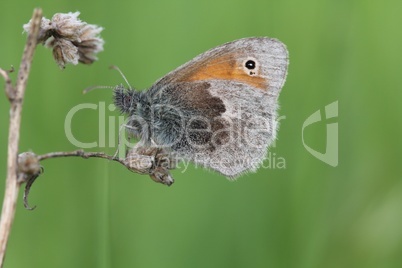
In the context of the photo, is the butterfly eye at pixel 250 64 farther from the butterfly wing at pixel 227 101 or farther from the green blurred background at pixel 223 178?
the green blurred background at pixel 223 178

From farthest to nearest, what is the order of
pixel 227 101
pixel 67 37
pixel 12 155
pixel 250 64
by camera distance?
pixel 227 101
pixel 250 64
pixel 67 37
pixel 12 155

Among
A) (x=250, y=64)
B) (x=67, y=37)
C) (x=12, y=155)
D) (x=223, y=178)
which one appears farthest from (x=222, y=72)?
(x=12, y=155)

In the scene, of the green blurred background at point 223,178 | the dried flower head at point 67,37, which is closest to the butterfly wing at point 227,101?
the green blurred background at point 223,178

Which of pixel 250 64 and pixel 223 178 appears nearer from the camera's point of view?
pixel 223 178

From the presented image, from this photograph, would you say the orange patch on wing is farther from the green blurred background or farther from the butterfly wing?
the green blurred background

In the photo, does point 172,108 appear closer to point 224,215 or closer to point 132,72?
point 132,72

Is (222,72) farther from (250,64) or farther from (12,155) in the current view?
(12,155)

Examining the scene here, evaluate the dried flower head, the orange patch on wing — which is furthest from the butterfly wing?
the dried flower head
